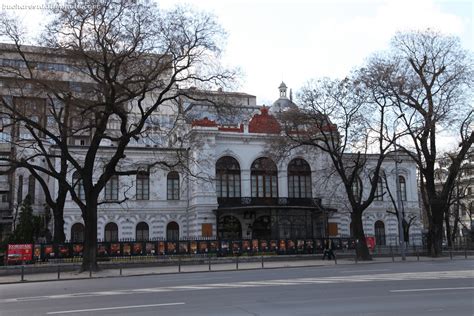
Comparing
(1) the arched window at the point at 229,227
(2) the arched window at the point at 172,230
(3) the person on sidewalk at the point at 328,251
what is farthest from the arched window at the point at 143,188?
(3) the person on sidewalk at the point at 328,251

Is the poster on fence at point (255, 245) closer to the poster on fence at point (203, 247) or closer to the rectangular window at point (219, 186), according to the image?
the poster on fence at point (203, 247)

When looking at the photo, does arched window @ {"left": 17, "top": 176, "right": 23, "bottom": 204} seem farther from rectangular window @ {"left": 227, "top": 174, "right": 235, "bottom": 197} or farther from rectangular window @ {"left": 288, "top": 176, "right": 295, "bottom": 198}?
rectangular window @ {"left": 288, "top": 176, "right": 295, "bottom": 198}

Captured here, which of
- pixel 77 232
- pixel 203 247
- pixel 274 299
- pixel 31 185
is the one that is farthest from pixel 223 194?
pixel 274 299

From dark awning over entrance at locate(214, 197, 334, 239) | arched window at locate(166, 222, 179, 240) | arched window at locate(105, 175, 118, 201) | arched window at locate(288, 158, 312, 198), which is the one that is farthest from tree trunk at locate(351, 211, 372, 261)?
arched window at locate(105, 175, 118, 201)

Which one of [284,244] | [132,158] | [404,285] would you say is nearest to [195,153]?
[132,158]

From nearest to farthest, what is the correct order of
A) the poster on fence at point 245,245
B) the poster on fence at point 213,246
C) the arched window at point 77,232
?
the poster on fence at point 213,246, the poster on fence at point 245,245, the arched window at point 77,232

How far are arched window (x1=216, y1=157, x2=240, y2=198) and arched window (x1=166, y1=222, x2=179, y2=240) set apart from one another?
18.3 feet

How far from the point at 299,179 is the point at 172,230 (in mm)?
14348

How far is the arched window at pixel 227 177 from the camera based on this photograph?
49.3 meters

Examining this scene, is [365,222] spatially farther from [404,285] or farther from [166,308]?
[166,308]

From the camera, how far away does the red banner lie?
30156mm

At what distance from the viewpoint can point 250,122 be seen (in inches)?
2014

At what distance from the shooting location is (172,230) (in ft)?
163

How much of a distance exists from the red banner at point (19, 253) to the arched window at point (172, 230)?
64.4ft
